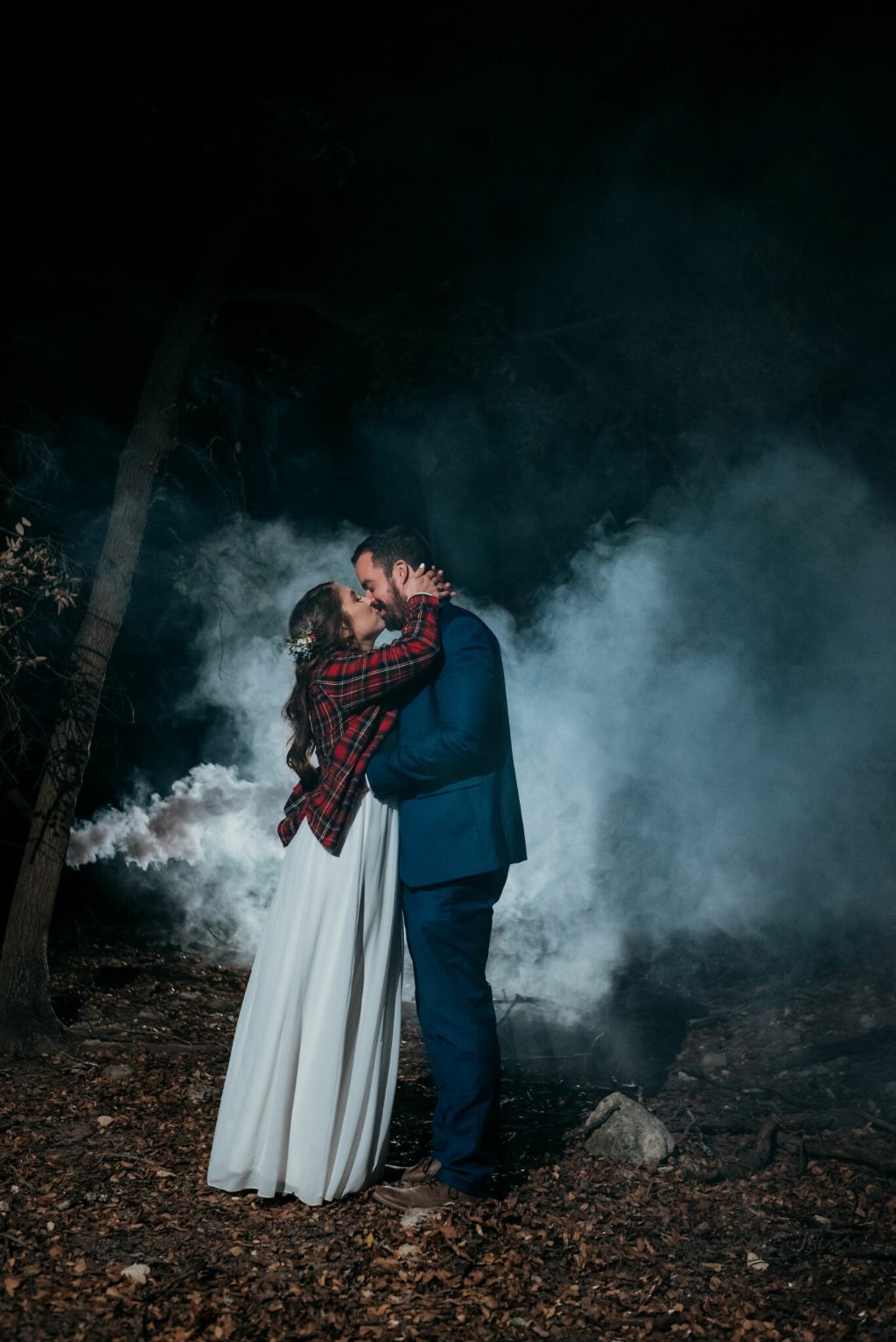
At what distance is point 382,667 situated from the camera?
3.71 meters

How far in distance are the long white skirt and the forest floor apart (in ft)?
0.61

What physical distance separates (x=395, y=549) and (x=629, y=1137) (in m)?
2.91

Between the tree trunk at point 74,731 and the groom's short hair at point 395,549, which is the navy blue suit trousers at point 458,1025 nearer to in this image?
the groom's short hair at point 395,549

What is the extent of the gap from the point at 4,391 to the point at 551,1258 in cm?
674

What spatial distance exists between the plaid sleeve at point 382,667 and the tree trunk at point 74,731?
112 inches

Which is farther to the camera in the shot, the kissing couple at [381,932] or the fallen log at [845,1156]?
the fallen log at [845,1156]

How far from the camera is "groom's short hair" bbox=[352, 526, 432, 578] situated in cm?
404

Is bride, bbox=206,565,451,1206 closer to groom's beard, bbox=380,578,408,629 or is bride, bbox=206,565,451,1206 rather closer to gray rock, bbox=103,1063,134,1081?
groom's beard, bbox=380,578,408,629

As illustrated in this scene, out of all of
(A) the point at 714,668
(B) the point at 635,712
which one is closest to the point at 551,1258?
(B) the point at 635,712

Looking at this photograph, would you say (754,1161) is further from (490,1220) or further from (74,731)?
(74,731)

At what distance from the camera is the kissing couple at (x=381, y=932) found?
3.57 m

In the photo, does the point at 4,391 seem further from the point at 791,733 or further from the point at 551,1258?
the point at 791,733

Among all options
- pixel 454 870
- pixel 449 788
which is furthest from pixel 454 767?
pixel 454 870

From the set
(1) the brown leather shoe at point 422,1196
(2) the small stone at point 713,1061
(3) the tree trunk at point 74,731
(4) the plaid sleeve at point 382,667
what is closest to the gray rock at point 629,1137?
(1) the brown leather shoe at point 422,1196
